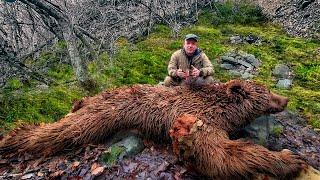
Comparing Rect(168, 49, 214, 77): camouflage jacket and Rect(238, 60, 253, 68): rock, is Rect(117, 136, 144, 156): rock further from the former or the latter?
Rect(238, 60, 253, 68): rock

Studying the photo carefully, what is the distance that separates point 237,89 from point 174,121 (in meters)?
0.91

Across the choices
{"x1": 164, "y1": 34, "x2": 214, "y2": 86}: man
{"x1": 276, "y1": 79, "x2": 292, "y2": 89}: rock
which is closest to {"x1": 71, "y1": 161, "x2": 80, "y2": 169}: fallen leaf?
{"x1": 164, "y1": 34, "x2": 214, "y2": 86}: man

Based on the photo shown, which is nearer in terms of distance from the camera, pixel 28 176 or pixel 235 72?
pixel 28 176

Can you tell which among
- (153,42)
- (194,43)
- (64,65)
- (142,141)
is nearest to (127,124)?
(142,141)

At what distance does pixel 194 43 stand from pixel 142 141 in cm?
198

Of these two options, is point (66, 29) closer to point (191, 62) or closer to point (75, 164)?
point (191, 62)

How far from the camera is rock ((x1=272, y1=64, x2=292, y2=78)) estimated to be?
1006cm

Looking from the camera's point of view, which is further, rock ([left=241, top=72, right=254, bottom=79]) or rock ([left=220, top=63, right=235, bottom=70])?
rock ([left=220, top=63, right=235, bottom=70])

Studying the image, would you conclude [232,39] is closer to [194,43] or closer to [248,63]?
[248,63]

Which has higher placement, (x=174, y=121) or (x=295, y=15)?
(x=295, y=15)

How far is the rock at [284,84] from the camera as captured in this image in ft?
30.1

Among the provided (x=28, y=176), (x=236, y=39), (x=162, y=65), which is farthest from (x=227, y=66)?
(x=28, y=176)

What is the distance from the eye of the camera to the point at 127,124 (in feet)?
17.4

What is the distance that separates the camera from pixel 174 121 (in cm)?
521
